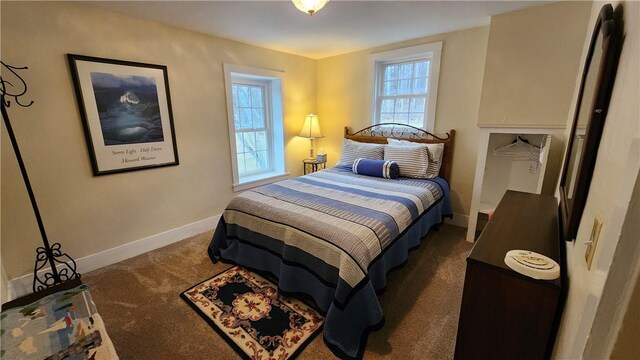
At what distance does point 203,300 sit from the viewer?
6.35ft

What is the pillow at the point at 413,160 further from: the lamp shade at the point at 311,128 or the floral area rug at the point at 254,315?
the floral area rug at the point at 254,315

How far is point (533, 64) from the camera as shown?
7.35ft

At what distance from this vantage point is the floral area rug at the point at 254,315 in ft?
5.11

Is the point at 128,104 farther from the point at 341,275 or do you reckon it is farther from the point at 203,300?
the point at 341,275

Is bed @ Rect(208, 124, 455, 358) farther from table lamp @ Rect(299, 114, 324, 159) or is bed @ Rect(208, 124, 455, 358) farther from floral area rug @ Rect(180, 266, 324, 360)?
table lamp @ Rect(299, 114, 324, 159)

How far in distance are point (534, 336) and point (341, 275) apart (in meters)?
0.89

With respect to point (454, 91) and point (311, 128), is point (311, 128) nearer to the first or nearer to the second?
point (311, 128)

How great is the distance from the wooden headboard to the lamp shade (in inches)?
17.6

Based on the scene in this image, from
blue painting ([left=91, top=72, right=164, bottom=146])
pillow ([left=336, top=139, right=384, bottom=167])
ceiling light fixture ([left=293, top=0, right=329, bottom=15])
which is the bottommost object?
pillow ([left=336, top=139, right=384, bottom=167])

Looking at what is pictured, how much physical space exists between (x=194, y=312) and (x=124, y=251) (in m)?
1.26

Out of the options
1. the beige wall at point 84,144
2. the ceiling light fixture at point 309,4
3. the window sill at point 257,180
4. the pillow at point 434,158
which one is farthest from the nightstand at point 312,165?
the ceiling light fixture at point 309,4

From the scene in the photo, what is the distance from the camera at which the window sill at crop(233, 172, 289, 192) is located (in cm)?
345

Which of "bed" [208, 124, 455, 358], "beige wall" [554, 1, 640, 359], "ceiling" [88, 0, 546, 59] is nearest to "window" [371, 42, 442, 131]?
"ceiling" [88, 0, 546, 59]

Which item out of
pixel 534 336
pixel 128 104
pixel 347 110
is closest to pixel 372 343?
pixel 534 336
